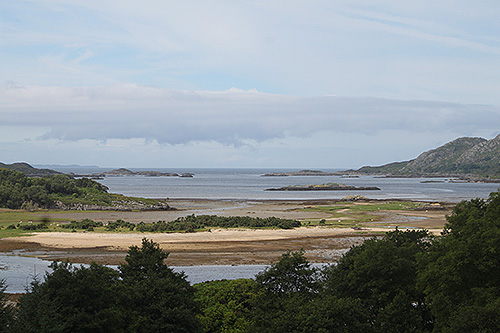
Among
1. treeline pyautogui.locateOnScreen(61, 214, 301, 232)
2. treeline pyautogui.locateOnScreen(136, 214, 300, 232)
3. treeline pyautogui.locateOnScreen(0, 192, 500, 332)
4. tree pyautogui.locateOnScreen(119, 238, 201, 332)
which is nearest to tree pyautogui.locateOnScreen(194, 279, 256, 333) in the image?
treeline pyautogui.locateOnScreen(0, 192, 500, 332)

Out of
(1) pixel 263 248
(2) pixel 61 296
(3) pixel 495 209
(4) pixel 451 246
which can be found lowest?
(1) pixel 263 248

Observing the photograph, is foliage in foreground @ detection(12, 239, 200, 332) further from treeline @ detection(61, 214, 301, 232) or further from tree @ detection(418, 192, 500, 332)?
treeline @ detection(61, 214, 301, 232)

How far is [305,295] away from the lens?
21.3 meters

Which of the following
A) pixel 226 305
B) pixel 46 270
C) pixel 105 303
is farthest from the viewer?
pixel 46 270

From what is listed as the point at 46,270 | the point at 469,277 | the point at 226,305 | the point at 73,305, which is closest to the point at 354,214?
the point at 46,270

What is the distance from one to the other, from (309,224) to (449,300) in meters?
49.5

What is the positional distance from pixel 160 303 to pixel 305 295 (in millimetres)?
6296

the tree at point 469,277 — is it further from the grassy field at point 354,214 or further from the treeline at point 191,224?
the grassy field at point 354,214

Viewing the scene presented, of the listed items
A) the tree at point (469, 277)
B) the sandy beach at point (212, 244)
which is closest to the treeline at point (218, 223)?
the sandy beach at point (212, 244)

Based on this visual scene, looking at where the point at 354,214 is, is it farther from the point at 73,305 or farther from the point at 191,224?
the point at 73,305

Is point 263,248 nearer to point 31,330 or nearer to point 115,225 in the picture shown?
point 115,225

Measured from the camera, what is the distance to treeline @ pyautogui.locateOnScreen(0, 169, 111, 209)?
85.6m

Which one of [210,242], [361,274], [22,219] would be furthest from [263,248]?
[22,219]

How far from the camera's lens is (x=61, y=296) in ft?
58.5
